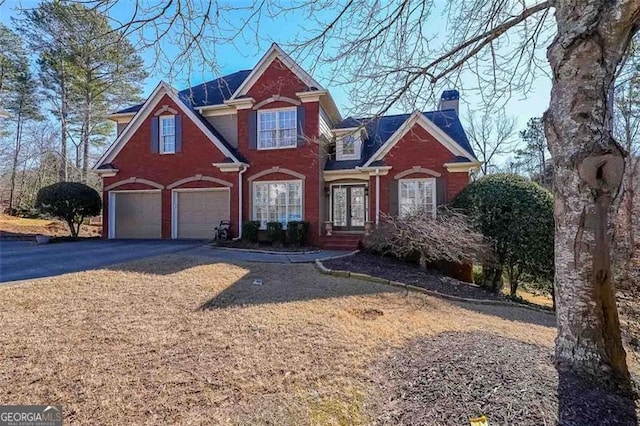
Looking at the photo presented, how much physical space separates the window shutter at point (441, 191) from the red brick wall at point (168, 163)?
8753 millimetres

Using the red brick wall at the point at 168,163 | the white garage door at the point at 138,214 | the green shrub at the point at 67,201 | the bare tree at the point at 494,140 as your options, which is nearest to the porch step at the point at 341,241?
the red brick wall at the point at 168,163

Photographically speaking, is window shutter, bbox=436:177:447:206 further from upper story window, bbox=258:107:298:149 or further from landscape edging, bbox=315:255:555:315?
upper story window, bbox=258:107:298:149

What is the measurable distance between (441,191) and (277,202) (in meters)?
7.10

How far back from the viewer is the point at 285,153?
47.6ft

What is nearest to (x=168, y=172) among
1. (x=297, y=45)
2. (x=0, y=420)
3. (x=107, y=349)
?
(x=297, y=45)

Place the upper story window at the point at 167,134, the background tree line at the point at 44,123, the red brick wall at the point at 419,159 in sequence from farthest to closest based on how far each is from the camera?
the background tree line at the point at 44,123
the upper story window at the point at 167,134
the red brick wall at the point at 419,159

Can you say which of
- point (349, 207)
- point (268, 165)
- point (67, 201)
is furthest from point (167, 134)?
point (349, 207)

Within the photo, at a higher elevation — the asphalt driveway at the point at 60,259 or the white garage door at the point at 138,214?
the white garage door at the point at 138,214

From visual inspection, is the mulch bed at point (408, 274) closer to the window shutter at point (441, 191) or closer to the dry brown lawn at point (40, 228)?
the window shutter at point (441, 191)

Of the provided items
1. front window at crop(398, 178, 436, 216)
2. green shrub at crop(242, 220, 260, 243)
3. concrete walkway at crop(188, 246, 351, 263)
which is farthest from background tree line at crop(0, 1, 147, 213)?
front window at crop(398, 178, 436, 216)

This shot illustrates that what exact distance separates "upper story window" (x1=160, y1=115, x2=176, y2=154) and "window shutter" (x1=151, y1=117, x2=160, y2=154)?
0.19 meters

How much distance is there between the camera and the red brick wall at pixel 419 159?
13391mm

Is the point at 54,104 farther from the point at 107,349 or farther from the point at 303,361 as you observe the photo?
the point at 303,361

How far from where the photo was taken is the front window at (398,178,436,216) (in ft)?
45.1
